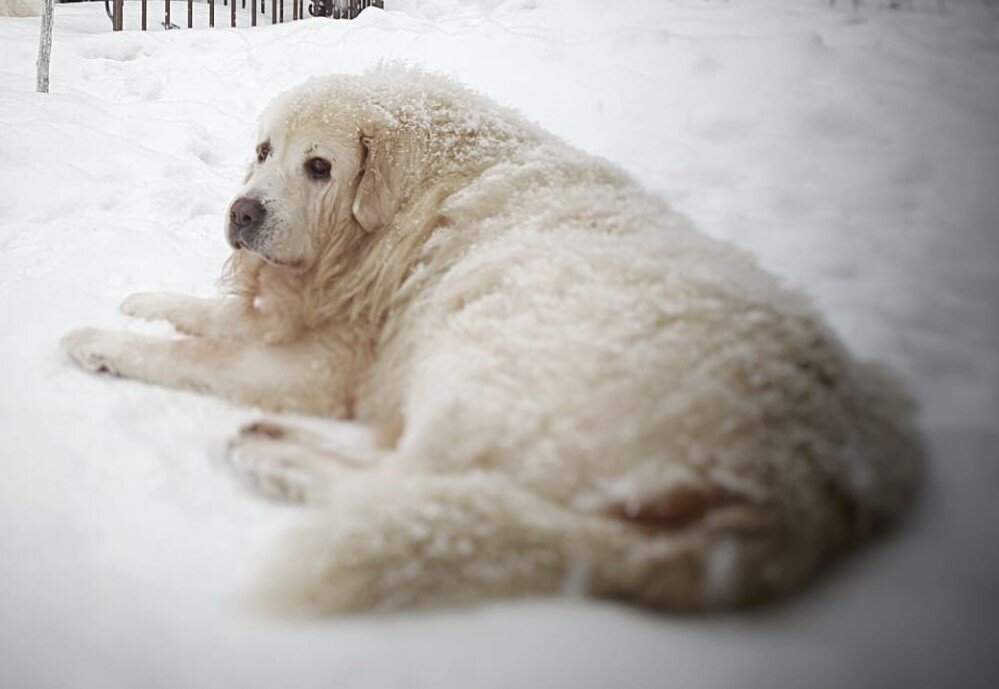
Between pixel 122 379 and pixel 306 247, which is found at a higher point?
pixel 306 247

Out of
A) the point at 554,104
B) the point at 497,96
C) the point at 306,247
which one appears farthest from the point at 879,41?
the point at 306,247

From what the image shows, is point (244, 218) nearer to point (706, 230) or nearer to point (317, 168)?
point (317, 168)

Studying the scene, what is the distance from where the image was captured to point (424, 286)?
2.10 metres

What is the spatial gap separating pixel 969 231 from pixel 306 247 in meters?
1.97

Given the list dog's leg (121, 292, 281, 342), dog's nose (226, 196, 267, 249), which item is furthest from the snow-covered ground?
dog's nose (226, 196, 267, 249)

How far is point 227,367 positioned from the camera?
212cm

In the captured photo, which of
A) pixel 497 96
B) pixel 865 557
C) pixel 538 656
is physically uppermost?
pixel 497 96

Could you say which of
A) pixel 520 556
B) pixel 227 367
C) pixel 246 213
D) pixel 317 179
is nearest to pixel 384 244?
pixel 317 179

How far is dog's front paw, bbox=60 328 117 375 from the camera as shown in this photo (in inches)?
85.0

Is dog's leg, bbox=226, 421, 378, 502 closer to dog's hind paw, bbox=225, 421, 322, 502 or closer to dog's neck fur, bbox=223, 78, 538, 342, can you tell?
dog's hind paw, bbox=225, 421, 322, 502

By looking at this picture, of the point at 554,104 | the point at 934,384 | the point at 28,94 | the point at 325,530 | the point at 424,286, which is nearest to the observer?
the point at 325,530

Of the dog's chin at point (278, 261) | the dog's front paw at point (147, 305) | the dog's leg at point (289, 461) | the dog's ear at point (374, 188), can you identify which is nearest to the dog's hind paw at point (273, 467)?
the dog's leg at point (289, 461)

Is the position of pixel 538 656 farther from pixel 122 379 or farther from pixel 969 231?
pixel 122 379

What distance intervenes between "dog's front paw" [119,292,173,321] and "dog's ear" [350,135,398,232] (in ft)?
3.29
